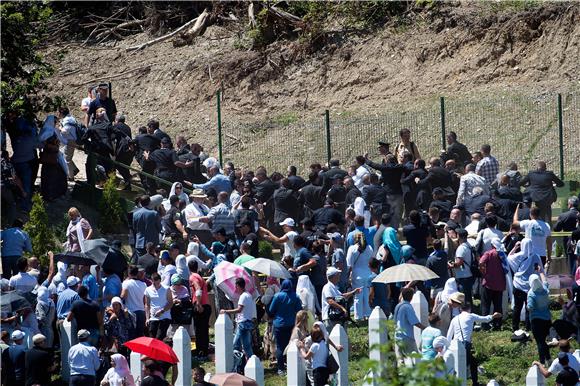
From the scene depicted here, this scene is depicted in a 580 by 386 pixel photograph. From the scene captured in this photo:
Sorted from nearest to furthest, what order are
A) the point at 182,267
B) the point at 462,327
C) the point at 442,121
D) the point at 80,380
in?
the point at 80,380, the point at 462,327, the point at 182,267, the point at 442,121

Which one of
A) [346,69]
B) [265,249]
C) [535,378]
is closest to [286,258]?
[265,249]

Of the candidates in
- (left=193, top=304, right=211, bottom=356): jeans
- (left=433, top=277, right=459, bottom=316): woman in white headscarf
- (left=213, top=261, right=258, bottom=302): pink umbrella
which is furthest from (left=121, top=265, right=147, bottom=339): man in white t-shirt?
(left=433, top=277, right=459, bottom=316): woman in white headscarf

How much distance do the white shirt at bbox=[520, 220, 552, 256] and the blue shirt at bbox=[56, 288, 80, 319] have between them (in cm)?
683

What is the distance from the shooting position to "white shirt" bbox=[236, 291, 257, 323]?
21.1m

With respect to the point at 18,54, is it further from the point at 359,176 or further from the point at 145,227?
the point at 359,176

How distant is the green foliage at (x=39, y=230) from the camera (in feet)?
87.2

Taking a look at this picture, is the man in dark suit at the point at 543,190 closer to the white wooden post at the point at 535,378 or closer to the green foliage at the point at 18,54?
the green foliage at the point at 18,54

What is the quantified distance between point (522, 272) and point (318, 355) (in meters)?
4.45

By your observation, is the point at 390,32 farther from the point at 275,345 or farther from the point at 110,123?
the point at 275,345

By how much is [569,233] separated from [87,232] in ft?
24.9

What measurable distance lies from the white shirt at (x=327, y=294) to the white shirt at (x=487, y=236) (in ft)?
9.01

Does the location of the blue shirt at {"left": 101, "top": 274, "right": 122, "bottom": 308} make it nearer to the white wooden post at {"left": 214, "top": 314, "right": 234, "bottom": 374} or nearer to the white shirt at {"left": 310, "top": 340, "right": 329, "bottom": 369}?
the white wooden post at {"left": 214, "top": 314, "right": 234, "bottom": 374}

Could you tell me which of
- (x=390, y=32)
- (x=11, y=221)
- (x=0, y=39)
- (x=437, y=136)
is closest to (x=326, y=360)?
(x=11, y=221)

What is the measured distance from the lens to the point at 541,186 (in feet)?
90.5
